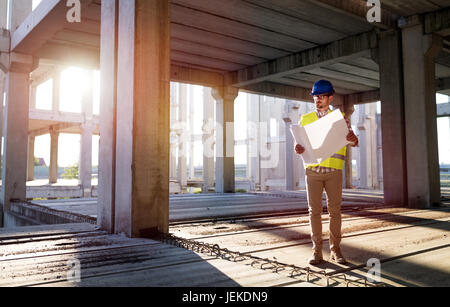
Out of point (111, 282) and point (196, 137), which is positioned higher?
point (196, 137)

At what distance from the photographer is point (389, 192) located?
33.4 ft

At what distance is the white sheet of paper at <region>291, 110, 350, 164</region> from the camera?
3.23 metres

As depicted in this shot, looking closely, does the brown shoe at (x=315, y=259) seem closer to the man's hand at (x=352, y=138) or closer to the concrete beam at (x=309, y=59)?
the man's hand at (x=352, y=138)

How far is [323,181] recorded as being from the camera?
137 inches

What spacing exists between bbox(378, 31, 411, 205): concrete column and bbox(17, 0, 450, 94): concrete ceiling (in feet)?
3.08

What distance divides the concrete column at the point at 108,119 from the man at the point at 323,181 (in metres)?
3.13

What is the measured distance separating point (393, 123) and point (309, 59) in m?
4.52

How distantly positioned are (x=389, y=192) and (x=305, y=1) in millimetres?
5794

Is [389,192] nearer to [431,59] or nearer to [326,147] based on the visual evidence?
[431,59]

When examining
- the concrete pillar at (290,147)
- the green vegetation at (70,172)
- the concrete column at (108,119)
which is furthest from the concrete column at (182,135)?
the concrete column at (108,119)

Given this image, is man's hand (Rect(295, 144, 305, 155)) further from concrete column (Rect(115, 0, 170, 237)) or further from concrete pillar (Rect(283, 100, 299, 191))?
concrete pillar (Rect(283, 100, 299, 191))

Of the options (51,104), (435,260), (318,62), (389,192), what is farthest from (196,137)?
(435,260)

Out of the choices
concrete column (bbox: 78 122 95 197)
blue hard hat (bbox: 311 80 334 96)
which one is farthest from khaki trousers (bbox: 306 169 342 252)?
concrete column (bbox: 78 122 95 197)

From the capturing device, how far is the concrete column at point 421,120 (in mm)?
9555
